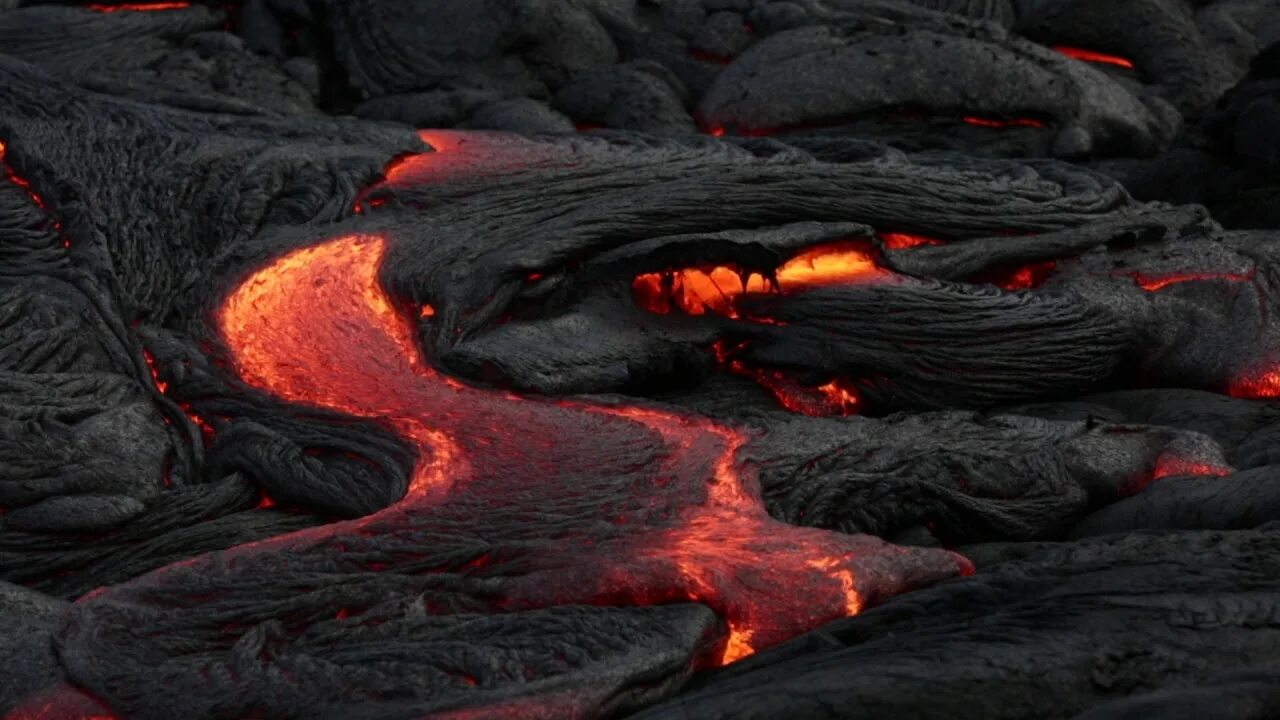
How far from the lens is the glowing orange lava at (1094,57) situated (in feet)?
35.9

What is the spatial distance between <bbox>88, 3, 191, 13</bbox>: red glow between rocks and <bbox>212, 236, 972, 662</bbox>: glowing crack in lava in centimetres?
373

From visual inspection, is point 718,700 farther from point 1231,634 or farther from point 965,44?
point 965,44

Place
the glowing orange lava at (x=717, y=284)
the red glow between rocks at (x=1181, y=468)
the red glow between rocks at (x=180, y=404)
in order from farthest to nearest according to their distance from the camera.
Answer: the glowing orange lava at (x=717, y=284) → the red glow between rocks at (x=180, y=404) → the red glow between rocks at (x=1181, y=468)

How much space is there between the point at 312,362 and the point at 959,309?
2.45 m

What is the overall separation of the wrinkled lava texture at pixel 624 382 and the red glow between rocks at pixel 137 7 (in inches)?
1.1

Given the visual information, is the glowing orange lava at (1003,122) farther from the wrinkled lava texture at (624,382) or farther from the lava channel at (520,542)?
the lava channel at (520,542)

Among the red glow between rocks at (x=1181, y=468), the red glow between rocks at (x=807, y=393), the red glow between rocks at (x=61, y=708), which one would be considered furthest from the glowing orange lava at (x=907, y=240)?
the red glow between rocks at (x=61, y=708)

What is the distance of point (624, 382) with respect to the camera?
6242 mm

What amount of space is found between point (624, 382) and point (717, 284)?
28.1 inches

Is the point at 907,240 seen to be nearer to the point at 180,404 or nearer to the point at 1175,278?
the point at 1175,278

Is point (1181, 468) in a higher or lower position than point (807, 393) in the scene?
higher

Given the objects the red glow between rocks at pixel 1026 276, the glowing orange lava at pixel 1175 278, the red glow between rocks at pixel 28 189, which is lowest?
the red glow between rocks at pixel 1026 276

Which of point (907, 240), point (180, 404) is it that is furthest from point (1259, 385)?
point (180, 404)

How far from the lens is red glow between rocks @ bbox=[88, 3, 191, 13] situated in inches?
390
